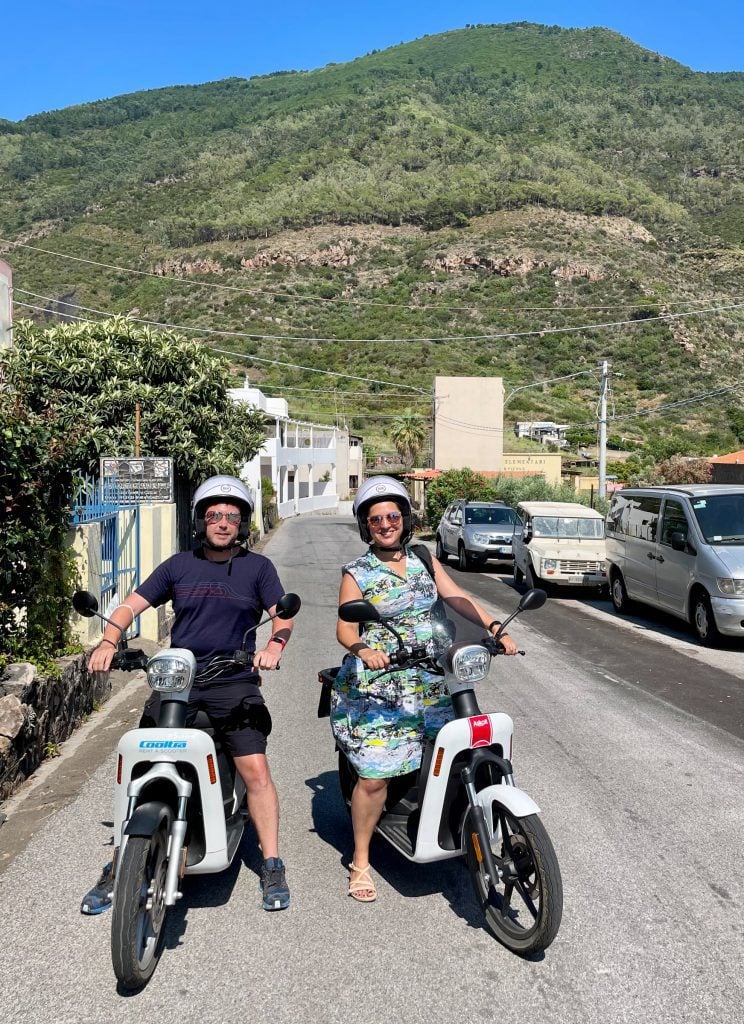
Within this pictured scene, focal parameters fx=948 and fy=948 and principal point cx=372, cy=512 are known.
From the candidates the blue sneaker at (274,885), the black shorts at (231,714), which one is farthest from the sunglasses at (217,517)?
the blue sneaker at (274,885)

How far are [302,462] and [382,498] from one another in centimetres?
6646

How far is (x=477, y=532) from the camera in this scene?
78.0ft

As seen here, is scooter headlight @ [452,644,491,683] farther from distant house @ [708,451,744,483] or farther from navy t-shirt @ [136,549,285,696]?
distant house @ [708,451,744,483]

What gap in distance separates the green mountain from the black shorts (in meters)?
52.8

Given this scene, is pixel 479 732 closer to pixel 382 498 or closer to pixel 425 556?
pixel 425 556

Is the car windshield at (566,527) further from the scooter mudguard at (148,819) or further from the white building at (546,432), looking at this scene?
the white building at (546,432)

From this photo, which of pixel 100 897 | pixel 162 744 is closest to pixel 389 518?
pixel 162 744

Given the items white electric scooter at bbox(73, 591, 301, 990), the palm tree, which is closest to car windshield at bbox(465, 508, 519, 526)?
white electric scooter at bbox(73, 591, 301, 990)

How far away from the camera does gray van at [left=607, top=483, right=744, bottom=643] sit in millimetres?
11859

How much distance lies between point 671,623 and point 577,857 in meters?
10.4

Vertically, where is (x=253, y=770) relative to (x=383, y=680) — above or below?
below

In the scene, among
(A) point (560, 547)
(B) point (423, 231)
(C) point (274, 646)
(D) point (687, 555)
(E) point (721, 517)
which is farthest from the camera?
(B) point (423, 231)

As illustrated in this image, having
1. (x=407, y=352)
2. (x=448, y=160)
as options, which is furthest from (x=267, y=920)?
(x=448, y=160)

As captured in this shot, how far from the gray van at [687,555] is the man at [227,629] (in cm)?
878
